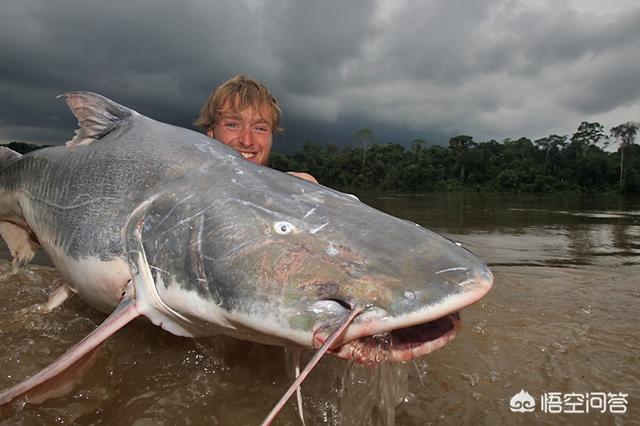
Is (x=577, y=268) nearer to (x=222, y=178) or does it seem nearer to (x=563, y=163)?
(x=222, y=178)

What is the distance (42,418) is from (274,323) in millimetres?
1223

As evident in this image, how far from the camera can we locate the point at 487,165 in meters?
64.9

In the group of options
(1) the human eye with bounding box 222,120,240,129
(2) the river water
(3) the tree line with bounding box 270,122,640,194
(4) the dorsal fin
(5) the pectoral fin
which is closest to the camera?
(2) the river water

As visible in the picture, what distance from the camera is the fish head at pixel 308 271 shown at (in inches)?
47.6

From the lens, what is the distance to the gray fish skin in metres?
1.24

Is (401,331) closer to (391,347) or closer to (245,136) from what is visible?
(391,347)

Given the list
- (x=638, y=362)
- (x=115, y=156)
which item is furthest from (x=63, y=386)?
(x=638, y=362)

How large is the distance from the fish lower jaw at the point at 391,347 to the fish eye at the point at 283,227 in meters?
0.43

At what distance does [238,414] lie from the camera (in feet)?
6.20

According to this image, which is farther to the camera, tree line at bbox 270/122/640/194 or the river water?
tree line at bbox 270/122/640/194

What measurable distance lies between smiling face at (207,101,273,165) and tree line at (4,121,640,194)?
4980 centimetres

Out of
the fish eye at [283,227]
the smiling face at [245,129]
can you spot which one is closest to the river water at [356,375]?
the fish eye at [283,227]

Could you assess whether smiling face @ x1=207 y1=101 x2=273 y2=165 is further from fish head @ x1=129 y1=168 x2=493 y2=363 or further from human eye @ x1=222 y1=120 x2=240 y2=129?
fish head @ x1=129 y1=168 x2=493 y2=363

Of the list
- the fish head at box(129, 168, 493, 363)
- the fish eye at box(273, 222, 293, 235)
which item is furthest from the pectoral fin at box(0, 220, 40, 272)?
the fish eye at box(273, 222, 293, 235)
